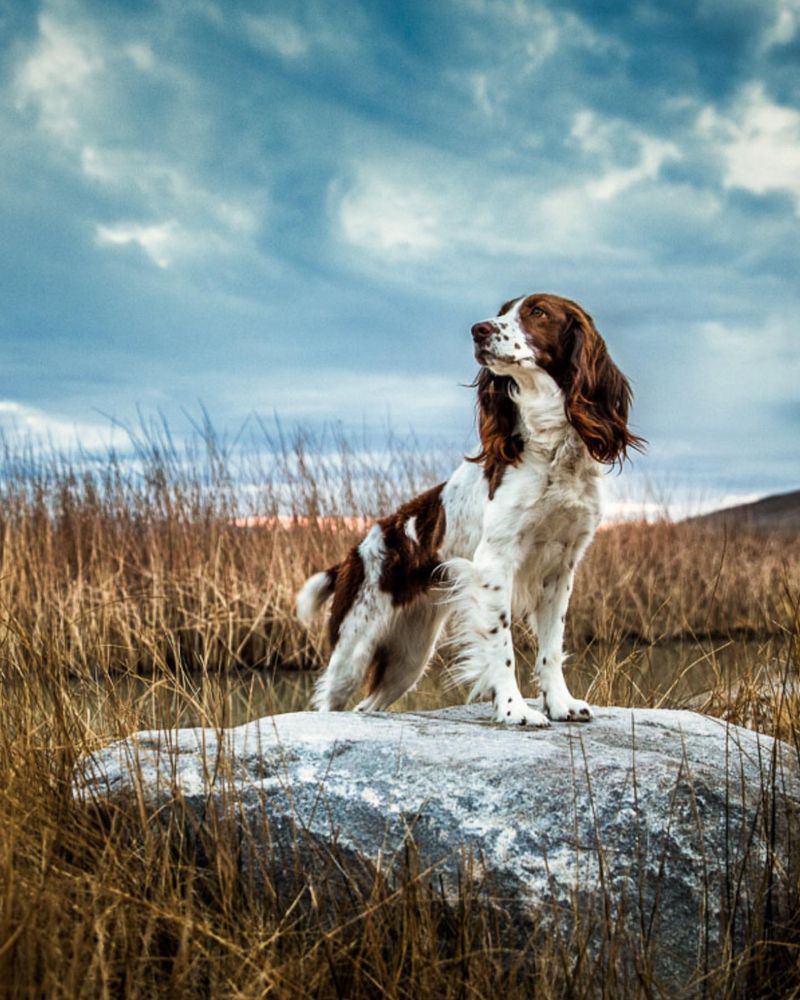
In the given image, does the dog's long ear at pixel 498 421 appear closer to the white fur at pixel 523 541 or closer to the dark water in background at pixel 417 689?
the white fur at pixel 523 541

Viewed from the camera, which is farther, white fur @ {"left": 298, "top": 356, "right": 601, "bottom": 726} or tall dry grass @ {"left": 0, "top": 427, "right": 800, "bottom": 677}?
tall dry grass @ {"left": 0, "top": 427, "right": 800, "bottom": 677}

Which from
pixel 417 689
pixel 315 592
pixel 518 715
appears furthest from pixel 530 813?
pixel 417 689

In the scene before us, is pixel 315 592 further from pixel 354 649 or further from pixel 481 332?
pixel 481 332

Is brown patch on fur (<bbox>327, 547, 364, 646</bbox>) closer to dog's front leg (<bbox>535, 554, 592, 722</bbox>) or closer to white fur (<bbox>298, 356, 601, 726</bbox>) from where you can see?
white fur (<bbox>298, 356, 601, 726</bbox>)

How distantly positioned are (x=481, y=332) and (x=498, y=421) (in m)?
0.42

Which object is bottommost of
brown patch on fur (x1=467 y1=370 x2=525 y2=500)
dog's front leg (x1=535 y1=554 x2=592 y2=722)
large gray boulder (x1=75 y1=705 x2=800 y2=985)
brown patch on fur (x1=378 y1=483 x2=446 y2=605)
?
large gray boulder (x1=75 y1=705 x2=800 y2=985)

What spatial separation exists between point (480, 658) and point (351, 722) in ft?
2.00

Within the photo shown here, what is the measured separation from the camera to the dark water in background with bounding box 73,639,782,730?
315 cm

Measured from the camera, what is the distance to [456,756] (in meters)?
2.81

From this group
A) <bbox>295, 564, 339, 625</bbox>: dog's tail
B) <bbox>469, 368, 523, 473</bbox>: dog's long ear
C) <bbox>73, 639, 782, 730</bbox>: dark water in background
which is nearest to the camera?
<bbox>73, 639, 782, 730</bbox>: dark water in background

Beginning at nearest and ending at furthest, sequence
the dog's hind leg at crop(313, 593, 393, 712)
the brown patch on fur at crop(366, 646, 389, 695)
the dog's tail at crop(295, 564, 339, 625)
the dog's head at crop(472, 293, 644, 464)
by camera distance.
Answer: the dog's head at crop(472, 293, 644, 464), the dog's hind leg at crop(313, 593, 393, 712), the brown patch on fur at crop(366, 646, 389, 695), the dog's tail at crop(295, 564, 339, 625)

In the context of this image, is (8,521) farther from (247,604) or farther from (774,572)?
(774,572)

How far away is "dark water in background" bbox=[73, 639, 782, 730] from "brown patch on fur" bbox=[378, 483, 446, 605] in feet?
2.26

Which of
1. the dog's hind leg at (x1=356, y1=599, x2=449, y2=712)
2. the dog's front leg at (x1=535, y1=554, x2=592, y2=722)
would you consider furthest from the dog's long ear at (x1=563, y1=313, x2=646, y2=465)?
the dog's hind leg at (x1=356, y1=599, x2=449, y2=712)
